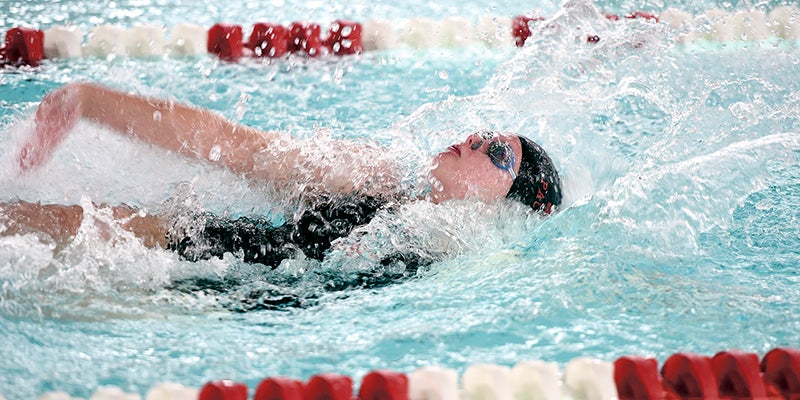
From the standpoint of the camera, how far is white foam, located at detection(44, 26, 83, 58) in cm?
359

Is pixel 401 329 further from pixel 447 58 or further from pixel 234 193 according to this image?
pixel 447 58

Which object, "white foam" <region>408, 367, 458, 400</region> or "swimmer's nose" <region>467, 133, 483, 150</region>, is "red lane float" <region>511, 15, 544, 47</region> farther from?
"white foam" <region>408, 367, 458, 400</region>

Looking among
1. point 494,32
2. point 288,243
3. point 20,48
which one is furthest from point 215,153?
point 494,32

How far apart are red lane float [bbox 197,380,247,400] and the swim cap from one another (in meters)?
1.06

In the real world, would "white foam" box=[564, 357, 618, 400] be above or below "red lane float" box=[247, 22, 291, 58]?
below

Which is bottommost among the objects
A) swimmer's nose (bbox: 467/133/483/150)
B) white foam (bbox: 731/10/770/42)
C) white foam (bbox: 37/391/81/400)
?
white foam (bbox: 37/391/81/400)

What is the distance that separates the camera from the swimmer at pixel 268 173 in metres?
1.93

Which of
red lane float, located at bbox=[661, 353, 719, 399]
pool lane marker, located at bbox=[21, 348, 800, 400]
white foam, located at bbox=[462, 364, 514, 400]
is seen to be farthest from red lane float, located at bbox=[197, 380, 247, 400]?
red lane float, located at bbox=[661, 353, 719, 399]

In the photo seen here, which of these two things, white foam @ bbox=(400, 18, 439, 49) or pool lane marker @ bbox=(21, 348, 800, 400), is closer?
pool lane marker @ bbox=(21, 348, 800, 400)

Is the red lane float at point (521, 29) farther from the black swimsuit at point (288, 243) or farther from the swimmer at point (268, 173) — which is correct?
the black swimsuit at point (288, 243)

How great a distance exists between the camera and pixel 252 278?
1.97m

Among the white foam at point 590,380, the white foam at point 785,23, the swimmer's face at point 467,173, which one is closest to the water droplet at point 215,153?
the swimmer's face at point 467,173

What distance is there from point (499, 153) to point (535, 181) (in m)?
0.13

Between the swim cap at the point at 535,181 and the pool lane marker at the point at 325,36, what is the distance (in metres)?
1.86
